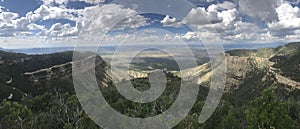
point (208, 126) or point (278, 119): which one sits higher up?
point (278, 119)

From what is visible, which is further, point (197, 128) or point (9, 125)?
point (9, 125)

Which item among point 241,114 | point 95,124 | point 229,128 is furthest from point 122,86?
point 241,114

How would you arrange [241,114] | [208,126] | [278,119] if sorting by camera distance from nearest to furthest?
1. [278,119]
2. [208,126]
3. [241,114]

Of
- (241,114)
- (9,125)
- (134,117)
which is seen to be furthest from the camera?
(241,114)

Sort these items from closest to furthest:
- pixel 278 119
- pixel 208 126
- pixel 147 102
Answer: pixel 278 119
pixel 208 126
pixel 147 102

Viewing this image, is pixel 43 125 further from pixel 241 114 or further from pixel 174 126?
pixel 241 114

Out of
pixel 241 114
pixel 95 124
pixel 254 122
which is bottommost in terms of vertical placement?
pixel 241 114

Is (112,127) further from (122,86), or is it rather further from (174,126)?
(122,86)

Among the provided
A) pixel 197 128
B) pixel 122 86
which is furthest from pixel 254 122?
pixel 122 86

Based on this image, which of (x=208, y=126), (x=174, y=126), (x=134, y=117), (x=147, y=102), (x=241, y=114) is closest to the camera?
(x=174, y=126)
